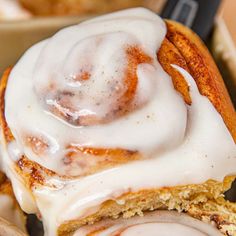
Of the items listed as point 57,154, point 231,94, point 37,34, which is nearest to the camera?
point 57,154

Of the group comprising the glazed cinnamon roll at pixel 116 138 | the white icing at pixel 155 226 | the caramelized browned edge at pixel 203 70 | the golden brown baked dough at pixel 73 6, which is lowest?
the golden brown baked dough at pixel 73 6

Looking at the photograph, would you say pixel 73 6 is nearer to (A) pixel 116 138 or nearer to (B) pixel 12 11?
(B) pixel 12 11

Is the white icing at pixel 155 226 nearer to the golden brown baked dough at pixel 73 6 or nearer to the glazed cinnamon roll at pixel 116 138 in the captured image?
the glazed cinnamon roll at pixel 116 138

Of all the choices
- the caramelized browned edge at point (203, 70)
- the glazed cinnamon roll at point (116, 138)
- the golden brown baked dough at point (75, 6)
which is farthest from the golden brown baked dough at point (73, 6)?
the glazed cinnamon roll at point (116, 138)

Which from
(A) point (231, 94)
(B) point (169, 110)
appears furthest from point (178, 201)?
(A) point (231, 94)

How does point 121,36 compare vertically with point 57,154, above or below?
above

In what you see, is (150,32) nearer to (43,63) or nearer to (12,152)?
(43,63)

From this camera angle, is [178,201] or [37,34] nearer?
[178,201]
